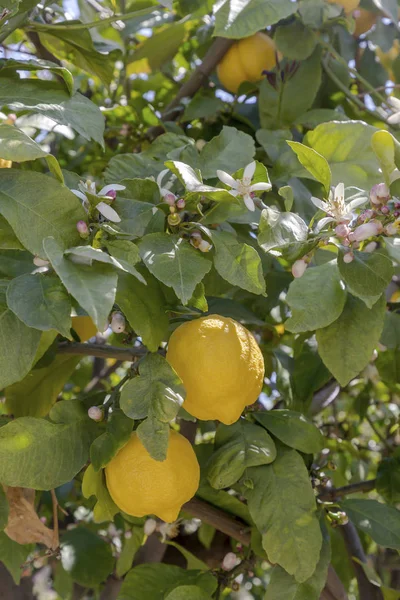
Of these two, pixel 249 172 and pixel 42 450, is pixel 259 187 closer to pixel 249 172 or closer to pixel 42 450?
pixel 249 172

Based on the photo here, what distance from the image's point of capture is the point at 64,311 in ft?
2.16

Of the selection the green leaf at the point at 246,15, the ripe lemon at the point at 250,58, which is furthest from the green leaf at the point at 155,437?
the ripe lemon at the point at 250,58

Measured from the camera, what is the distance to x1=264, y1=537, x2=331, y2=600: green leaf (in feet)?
3.03

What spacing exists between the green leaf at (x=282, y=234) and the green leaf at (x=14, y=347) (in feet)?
0.80

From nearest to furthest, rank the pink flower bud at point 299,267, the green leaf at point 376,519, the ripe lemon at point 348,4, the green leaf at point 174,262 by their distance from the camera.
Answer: the green leaf at point 174,262 < the pink flower bud at point 299,267 < the green leaf at point 376,519 < the ripe lemon at point 348,4

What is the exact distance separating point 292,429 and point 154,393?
1.04ft

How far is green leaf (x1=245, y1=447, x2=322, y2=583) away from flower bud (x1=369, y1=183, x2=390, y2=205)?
14.8 inches

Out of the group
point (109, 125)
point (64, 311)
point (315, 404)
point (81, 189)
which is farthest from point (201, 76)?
point (64, 311)

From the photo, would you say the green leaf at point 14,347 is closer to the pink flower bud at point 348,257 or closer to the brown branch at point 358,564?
the pink flower bud at point 348,257

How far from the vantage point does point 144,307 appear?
75 cm

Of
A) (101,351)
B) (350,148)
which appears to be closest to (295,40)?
(350,148)

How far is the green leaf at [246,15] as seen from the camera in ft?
3.20

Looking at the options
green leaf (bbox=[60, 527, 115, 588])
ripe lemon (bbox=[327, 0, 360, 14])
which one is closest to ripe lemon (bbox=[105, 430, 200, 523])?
green leaf (bbox=[60, 527, 115, 588])

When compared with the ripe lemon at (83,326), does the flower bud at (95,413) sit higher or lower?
higher
